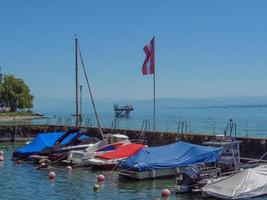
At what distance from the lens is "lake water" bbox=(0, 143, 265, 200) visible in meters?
27.2

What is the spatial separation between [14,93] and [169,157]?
125 m

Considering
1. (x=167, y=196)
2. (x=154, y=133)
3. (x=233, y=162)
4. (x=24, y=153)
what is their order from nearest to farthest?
(x=167, y=196) → (x=233, y=162) → (x=24, y=153) → (x=154, y=133)

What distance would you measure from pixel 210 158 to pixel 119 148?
869 centimetres

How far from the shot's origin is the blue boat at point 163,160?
31.3 m

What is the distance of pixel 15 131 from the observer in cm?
6156

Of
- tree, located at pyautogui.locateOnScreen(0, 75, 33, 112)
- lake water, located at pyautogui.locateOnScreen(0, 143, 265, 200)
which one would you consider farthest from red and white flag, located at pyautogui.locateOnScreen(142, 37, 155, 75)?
tree, located at pyautogui.locateOnScreen(0, 75, 33, 112)

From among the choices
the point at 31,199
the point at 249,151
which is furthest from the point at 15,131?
the point at 31,199

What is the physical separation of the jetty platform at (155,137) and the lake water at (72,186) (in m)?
10.2

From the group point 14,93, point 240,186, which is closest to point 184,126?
point 240,186

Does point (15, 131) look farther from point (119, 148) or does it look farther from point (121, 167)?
point (121, 167)

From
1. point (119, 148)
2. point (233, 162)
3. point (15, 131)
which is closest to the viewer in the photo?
point (233, 162)

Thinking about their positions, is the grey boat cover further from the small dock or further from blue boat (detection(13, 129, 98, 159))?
the small dock

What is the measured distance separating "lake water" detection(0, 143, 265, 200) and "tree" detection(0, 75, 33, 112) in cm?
11818

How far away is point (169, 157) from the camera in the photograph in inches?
1289
